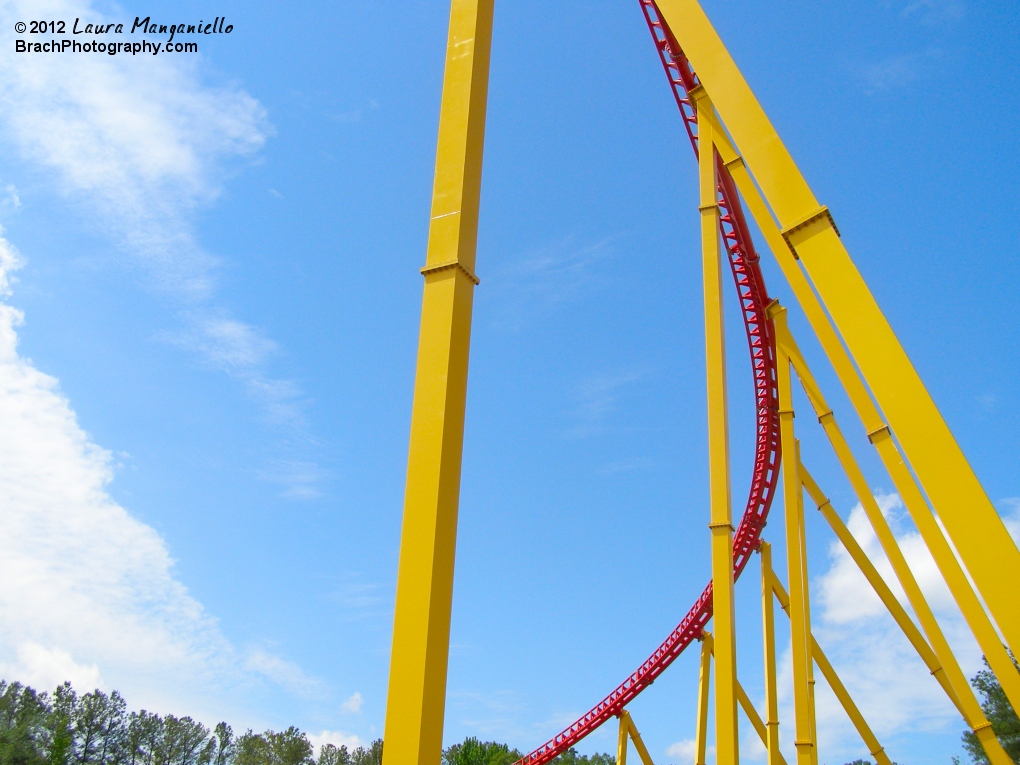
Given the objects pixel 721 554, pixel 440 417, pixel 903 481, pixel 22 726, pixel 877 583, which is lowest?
pixel 440 417

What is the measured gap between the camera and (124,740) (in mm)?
37688

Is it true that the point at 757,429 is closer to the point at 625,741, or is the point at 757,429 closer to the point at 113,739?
the point at 625,741

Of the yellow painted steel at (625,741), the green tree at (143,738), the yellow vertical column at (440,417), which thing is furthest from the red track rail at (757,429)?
the green tree at (143,738)

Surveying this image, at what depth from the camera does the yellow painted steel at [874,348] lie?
12.6ft

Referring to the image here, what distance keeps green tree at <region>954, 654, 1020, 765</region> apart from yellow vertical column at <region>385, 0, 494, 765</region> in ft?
74.2

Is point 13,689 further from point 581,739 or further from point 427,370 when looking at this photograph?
point 427,370

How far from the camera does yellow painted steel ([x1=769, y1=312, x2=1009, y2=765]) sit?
10.1m

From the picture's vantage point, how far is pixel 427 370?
476cm

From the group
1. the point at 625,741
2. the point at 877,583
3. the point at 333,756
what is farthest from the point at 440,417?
the point at 333,756

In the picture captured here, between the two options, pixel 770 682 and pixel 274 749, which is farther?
pixel 274 749

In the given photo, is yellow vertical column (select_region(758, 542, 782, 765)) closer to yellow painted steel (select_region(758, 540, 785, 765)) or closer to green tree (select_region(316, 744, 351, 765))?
yellow painted steel (select_region(758, 540, 785, 765))

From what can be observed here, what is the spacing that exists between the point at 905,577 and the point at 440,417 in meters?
8.45

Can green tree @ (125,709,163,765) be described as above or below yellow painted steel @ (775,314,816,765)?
above

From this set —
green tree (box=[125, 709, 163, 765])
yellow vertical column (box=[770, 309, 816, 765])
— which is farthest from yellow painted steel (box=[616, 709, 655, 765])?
green tree (box=[125, 709, 163, 765])
